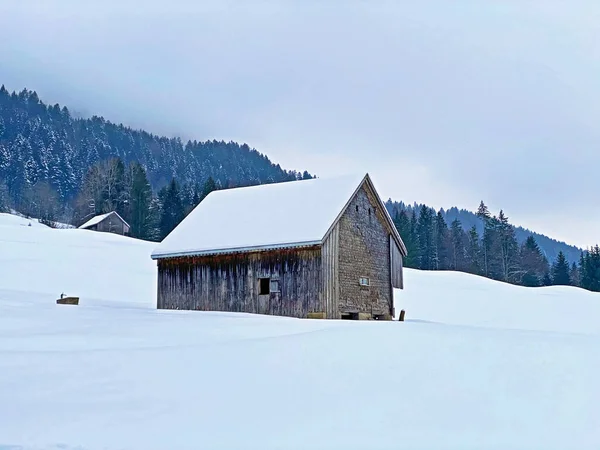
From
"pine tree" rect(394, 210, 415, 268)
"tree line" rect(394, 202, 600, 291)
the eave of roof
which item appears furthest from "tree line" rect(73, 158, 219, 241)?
the eave of roof

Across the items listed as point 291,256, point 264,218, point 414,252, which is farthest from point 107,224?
point 291,256

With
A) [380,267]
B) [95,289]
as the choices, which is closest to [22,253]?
[95,289]

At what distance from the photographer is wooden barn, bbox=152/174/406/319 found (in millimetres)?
24156

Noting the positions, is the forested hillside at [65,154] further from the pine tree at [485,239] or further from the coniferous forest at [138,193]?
the pine tree at [485,239]

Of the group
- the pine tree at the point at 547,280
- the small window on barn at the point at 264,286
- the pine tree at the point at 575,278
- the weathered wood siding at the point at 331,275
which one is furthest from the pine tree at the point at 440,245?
the small window on barn at the point at 264,286

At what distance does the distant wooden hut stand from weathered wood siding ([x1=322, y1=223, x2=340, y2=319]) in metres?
57.5

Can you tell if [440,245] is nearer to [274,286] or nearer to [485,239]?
[485,239]

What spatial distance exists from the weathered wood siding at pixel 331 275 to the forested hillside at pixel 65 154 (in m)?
83.2

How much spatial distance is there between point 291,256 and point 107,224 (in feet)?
189

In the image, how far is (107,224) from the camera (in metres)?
77.1

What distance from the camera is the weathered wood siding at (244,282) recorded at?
78.7 ft

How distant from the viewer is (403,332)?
47.5 ft

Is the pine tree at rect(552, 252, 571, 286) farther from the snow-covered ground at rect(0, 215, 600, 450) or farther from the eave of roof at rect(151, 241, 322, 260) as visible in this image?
the snow-covered ground at rect(0, 215, 600, 450)

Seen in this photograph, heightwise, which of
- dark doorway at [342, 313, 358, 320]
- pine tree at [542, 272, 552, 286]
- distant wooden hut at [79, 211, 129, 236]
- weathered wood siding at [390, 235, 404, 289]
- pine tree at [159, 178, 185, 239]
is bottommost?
dark doorway at [342, 313, 358, 320]
